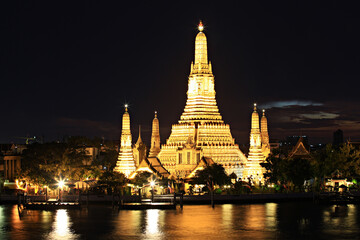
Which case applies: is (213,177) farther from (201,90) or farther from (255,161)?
(201,90)

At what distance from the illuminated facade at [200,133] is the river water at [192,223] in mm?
18628

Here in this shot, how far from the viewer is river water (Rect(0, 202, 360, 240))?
6444cm

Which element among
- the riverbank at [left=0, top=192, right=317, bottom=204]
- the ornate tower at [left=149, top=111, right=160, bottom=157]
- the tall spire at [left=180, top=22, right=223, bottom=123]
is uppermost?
the tall spire at [left=180, top=22, right=223, bottom=123]

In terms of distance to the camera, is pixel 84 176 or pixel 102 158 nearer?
pixel 84 176

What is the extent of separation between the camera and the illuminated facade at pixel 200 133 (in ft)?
339

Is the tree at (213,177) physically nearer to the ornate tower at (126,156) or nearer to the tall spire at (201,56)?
the ornate tower at (126,156)

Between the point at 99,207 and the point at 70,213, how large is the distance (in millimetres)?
6130

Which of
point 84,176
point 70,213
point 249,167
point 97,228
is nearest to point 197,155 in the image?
point 249,167

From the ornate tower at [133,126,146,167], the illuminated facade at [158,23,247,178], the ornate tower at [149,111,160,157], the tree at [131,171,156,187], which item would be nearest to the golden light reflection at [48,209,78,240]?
the tree at [131,171,156,187]

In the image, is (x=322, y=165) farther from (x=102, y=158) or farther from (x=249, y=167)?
(x=102, y=158)

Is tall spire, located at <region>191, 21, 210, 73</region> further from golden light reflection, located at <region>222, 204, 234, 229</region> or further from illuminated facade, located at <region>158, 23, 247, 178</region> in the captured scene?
golden light reflection, located at <region>222, 204, 234, 229</region>

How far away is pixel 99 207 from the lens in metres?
85.0

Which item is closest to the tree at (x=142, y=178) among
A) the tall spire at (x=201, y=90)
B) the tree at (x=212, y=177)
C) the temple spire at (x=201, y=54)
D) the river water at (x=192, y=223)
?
the tree at (x=212, y=177)

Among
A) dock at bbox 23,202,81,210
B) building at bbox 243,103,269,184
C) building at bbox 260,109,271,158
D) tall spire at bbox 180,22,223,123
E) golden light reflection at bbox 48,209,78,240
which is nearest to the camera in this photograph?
golden light reflection at bbox 48,209,78,240
